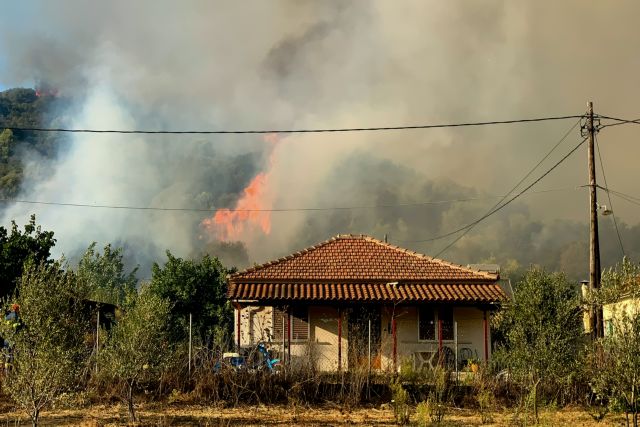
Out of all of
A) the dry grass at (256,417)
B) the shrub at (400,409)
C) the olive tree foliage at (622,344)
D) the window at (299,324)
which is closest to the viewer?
the olive tree foliage at (622,344)

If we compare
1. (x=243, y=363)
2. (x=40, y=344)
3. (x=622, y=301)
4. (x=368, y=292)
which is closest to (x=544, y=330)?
(x=622, y=301)

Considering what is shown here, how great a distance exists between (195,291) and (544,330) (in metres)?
32.0

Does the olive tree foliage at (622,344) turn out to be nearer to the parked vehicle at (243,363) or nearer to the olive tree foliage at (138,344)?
the parked vehicle at (243,363)

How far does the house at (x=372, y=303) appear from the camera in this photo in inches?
1094

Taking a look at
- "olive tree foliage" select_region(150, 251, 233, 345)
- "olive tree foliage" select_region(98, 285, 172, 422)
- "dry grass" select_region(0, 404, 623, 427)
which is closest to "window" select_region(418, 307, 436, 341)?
"dry grass" select_region(0, 404, 623, 427)

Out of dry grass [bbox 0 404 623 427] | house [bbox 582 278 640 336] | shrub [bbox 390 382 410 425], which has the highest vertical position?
house [bbox 582 278 640 336]

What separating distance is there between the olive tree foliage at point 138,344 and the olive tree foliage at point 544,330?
28.4 ft

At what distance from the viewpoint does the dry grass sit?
15.7 meters

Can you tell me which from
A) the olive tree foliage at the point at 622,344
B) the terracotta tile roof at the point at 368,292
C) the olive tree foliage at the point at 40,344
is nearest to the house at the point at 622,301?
the olive tree foliage at the point at 622,344

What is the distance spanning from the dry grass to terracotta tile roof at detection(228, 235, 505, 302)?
9689 mm

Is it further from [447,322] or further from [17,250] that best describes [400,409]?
[17,250]

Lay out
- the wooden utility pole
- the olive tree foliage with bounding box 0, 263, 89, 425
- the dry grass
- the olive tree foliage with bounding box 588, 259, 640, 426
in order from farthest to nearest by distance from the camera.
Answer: the wooden utility pole → the dry grass → the olive tree foliage with bounding box 588, 259, 640, 426 → the olive tree foliage with bounding box 0, 263, 89, 425

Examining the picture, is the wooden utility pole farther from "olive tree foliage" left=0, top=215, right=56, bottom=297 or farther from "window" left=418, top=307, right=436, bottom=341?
"olive tree foliage" left=0, top=215, right=56, bottom=297

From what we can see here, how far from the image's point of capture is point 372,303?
91.2 ft
